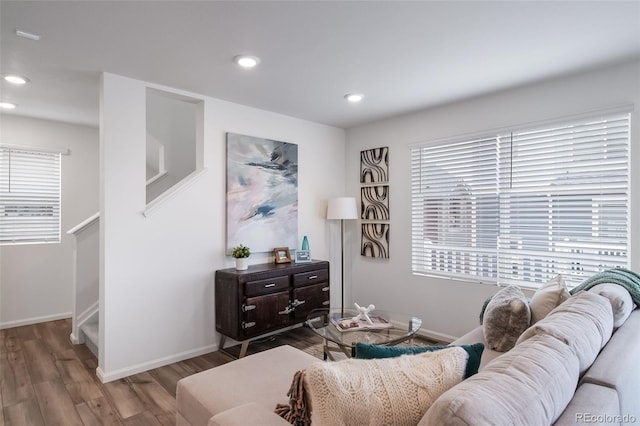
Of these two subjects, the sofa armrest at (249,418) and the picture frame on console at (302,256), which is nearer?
the sofa armrest at (249,418)

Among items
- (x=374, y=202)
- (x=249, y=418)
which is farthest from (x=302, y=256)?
(x=249, y=418)

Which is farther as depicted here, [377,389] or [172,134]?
[172,134]

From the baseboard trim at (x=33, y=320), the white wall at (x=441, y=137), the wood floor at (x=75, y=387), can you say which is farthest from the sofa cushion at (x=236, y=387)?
the baseboard trim at (x=33, y=320)

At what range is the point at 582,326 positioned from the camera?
4.28 ft

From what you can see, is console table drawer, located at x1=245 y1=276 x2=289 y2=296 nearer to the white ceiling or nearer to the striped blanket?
the white ceiling

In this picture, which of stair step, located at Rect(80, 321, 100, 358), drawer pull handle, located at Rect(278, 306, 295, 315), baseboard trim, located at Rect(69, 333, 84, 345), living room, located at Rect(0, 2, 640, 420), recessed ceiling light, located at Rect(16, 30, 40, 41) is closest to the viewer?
recessed ceiling light, located at Rect(16, 30, 40, 41)

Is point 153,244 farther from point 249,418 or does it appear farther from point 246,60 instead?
point 249,418

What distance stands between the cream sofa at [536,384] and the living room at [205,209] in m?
1.45

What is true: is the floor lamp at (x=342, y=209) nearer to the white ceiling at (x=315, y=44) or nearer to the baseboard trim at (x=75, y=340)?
the white ceiling at (x=315, y=44)

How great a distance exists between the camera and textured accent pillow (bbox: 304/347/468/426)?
2.96 ft

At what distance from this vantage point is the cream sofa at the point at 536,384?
787 mm

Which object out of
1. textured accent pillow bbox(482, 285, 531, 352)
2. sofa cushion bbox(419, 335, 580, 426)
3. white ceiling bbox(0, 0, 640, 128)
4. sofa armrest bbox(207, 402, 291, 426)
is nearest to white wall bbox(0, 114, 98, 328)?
white ceiling bbox(0, 0, 640, 128)

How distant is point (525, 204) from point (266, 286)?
8.24ft

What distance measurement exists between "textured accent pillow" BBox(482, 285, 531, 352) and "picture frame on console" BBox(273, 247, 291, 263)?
2.18 meters
